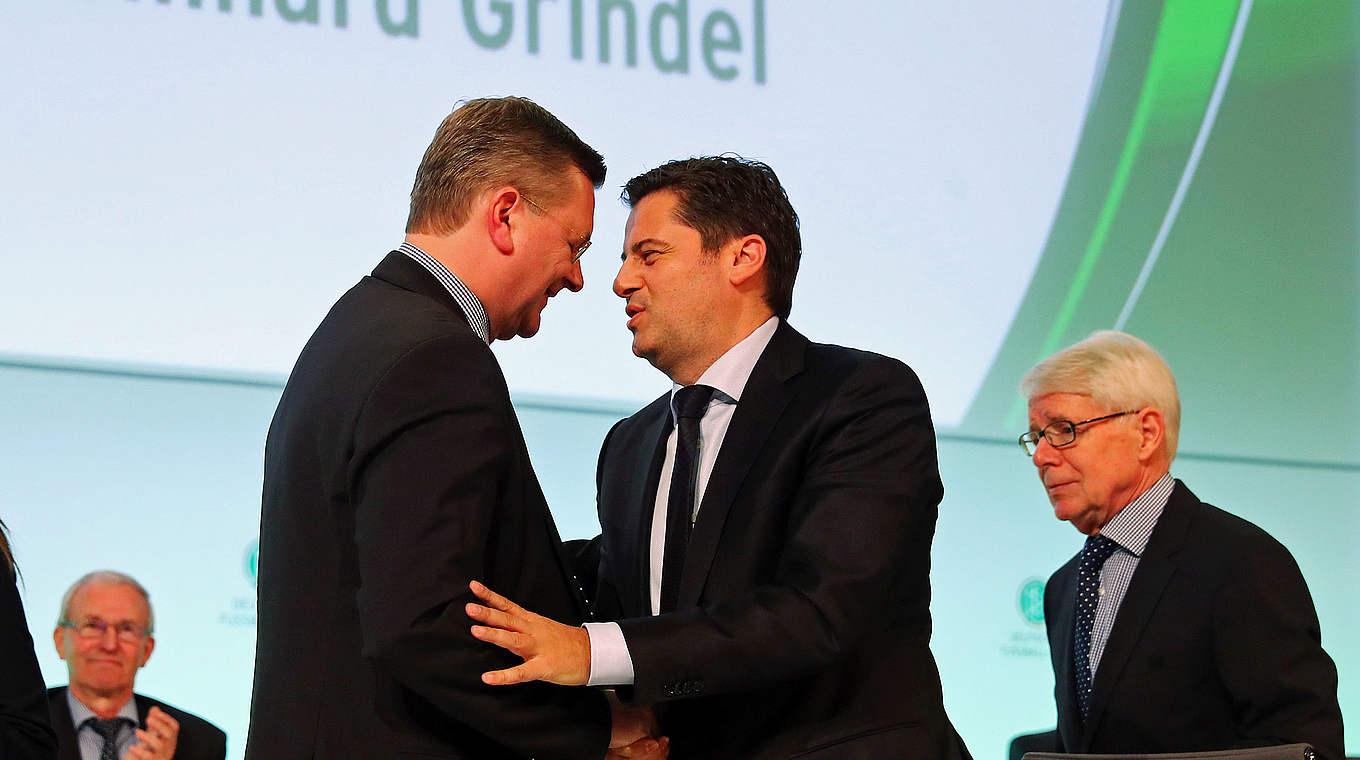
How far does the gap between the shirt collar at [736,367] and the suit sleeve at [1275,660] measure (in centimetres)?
102

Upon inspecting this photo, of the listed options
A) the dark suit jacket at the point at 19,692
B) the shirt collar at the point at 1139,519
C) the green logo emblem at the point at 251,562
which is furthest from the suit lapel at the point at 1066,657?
the green logo emblem at the point at 251,562

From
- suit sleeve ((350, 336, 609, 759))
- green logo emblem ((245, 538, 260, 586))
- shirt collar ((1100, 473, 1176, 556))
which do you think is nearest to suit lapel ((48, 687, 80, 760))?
green logo emblem ((245, 538, 260, 586))

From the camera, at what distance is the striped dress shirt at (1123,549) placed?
293 cm

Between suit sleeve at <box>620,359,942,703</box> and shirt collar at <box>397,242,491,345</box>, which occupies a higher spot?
shirt collar at <box>397,242,491,345</box>

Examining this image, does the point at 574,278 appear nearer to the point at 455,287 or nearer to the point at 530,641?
the point at 455,287

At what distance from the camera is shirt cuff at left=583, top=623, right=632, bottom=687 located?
2.01 m

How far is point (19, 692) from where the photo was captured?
1.97m

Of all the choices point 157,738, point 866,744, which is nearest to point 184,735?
point 157,738

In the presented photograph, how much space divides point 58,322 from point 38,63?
714 mm

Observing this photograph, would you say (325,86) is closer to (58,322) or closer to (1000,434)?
(58,322)

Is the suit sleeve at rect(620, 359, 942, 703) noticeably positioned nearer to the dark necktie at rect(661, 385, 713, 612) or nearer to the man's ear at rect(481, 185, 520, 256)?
the dark necktie at rect(661, 385, 713, 612)

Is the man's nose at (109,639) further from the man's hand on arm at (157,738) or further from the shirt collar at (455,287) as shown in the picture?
the shirt collar at (455,287)

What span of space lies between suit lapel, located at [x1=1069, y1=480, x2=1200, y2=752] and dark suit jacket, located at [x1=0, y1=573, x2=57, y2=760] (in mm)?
1894

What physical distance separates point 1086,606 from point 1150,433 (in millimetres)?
401
